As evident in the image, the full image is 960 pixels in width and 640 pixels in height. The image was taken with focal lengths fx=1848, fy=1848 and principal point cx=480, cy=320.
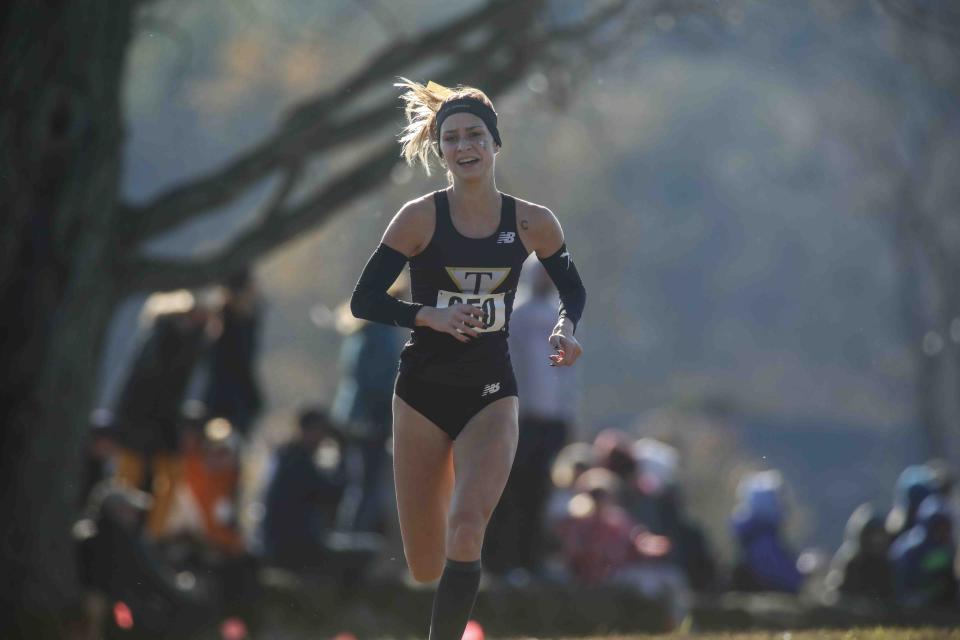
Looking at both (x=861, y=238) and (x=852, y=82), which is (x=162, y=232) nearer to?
(x=852, y=82)

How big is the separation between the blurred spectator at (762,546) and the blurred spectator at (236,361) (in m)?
3.70

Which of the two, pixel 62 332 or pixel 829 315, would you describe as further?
pixel 829 315

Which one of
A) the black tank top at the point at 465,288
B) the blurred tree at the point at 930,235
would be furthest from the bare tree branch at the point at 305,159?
the blurred tree at the point at 930,235

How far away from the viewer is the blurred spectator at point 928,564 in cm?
1253

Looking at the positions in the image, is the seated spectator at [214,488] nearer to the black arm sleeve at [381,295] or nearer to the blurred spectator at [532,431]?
the blurred spectator at [532,431]

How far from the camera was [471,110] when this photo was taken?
7234 millimetres

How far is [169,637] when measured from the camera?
34.9ft

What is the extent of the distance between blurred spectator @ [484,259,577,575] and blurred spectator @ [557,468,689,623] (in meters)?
0.34

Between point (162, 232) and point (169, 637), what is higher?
point (162, 232)

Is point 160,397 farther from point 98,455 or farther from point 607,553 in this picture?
point 607,553

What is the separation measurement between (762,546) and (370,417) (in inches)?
130

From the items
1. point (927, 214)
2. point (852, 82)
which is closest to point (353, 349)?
point (927, 214)

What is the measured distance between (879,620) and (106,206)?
5.62 meters

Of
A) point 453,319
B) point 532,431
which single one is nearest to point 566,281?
point 453,319
